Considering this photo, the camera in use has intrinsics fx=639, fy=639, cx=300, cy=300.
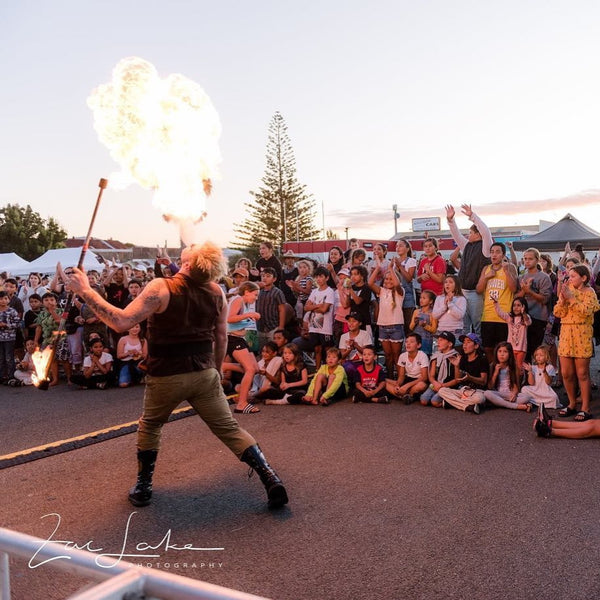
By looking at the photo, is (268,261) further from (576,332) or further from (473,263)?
(576,332)

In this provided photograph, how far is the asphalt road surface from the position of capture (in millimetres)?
3469

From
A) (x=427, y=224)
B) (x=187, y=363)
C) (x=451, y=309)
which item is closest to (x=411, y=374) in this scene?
(x=451, y=309)

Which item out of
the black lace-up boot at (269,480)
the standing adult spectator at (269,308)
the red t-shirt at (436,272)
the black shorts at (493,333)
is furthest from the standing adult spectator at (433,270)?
the black lace-up boot at (269,480)

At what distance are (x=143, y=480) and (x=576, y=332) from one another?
4.86m

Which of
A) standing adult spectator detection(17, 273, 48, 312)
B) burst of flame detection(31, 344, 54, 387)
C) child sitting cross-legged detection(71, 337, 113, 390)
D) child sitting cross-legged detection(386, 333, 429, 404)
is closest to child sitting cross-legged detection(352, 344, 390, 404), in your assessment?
child sitting cross-legged detection(386, 333, 429, 404)

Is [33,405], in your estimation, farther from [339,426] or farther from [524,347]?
[524,347]

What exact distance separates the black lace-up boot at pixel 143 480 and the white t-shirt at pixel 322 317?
191 inches

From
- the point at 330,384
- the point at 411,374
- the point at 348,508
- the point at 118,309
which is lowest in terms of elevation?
the point at 348,508

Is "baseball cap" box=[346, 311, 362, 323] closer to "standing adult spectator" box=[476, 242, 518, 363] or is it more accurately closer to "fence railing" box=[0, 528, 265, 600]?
"standing adult spectator" box=[476, 242, 518, 363]

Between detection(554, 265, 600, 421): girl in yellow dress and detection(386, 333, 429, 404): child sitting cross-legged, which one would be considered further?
detection(386, 333, 429, 404): child sitting cross-legged

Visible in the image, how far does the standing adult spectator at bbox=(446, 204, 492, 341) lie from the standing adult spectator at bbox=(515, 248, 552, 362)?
1.90ft

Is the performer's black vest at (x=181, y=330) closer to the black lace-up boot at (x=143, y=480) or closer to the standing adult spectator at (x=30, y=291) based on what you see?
the black lace-up boot at (x=143, y=480)

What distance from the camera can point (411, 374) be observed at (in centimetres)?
808

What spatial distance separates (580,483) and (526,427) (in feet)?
5.46
